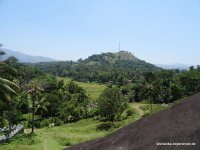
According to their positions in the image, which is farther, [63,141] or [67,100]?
[67,100]

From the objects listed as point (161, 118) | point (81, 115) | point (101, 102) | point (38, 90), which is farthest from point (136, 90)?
point (161, 118)

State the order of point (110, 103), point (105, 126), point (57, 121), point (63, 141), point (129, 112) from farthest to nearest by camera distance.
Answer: point (129, 112) < point (57, 121) < point (110, 103) < point (105, 126) < point (63, 141)

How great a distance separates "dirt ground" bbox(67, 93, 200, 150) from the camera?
4.87 meters

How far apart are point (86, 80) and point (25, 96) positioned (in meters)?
106

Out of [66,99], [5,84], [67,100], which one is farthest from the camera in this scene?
[66,99]

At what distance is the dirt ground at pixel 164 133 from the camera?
4867mm

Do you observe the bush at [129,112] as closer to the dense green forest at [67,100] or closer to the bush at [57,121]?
the dense green forest at [67,100]

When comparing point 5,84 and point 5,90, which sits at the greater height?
point 5,84

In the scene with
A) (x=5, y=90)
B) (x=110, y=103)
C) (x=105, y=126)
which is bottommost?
(x=105, y=126)

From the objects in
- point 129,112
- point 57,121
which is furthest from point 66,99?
point 129,112

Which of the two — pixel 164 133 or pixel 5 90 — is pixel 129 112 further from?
pixel 164 133

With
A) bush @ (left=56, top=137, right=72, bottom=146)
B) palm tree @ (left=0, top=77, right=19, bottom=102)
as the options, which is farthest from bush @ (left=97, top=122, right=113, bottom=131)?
palm tree @ (left=0, top=77, right=19, bottom=102)

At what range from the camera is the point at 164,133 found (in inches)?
206

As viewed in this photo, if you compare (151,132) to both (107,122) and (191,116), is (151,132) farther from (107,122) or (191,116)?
(107,122)
